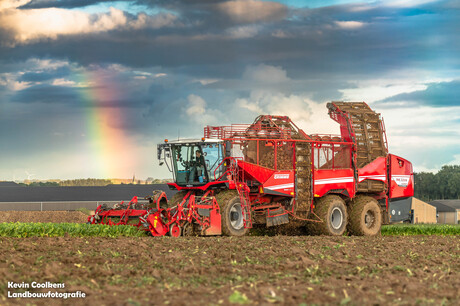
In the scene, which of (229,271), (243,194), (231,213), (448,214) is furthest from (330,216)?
(448,214)

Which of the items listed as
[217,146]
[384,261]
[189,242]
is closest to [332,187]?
[217,146]

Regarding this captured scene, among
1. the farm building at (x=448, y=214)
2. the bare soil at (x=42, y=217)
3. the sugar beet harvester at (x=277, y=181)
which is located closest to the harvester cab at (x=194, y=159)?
the sugar beet harvester at (x=277, y=181)

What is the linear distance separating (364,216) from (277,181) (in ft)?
15.1

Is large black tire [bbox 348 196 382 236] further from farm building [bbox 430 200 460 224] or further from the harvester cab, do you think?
farm building [bbox 430 200 460 224]

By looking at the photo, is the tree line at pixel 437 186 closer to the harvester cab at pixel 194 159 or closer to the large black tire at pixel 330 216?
the large black tire at pixel 330 216

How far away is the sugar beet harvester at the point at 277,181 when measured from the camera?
19234 mm

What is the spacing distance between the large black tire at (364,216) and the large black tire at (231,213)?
5.44 metres

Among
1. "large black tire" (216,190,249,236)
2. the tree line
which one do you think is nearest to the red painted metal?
"large black tire" (216,190,249,236)

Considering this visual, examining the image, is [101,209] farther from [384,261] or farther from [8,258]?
[384,261]

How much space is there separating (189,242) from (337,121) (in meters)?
10.7

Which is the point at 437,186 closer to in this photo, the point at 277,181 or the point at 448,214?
the point at 448,214

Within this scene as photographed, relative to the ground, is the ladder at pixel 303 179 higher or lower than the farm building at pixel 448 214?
higher

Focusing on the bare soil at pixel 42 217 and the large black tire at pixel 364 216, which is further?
the bare soil at pixel 42 217

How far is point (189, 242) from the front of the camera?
16578 mm
